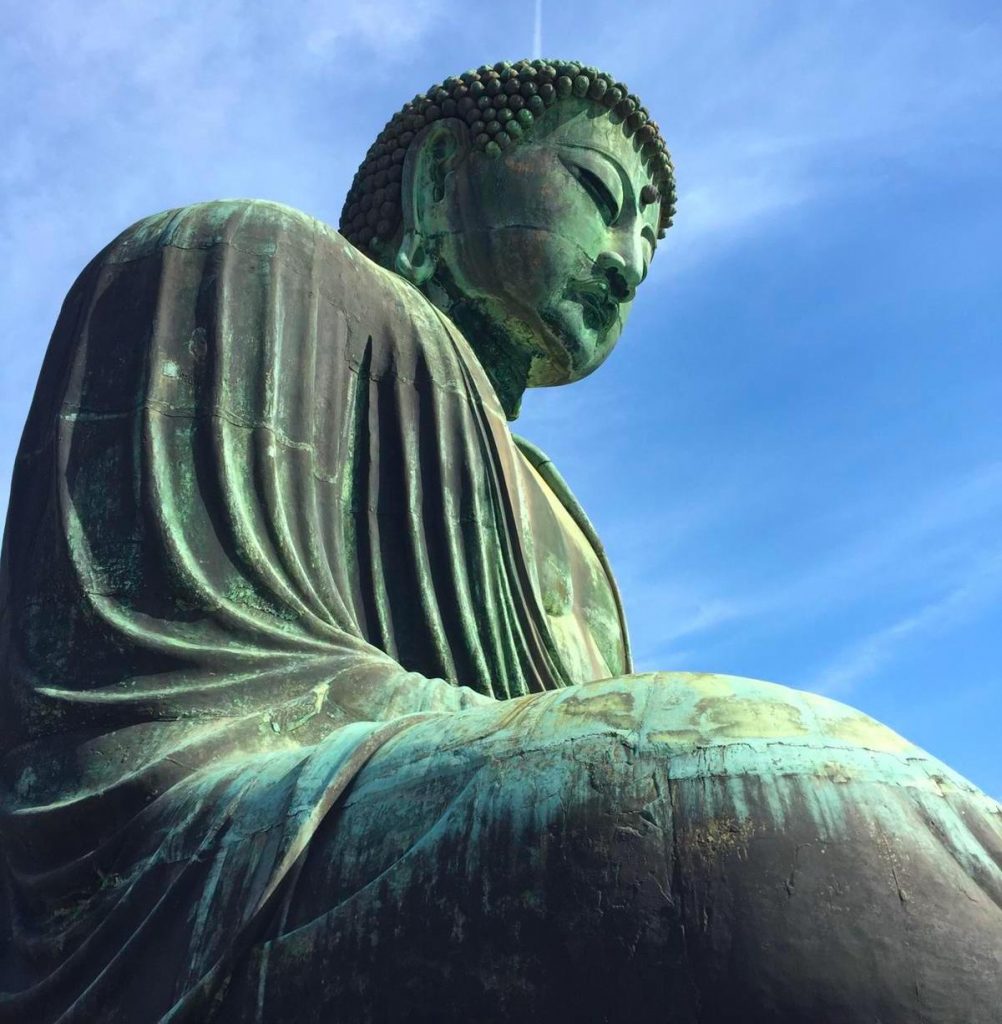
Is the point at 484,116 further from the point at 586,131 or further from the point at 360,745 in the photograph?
the point at 360,745

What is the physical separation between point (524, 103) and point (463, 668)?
2587mm

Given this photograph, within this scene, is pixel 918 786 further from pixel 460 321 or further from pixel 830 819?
pixel 460 321

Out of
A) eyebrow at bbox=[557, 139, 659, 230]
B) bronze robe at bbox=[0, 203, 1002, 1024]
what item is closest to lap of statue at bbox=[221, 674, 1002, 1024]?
bronze robe at bbox=[0, 203, 1002, 1024]

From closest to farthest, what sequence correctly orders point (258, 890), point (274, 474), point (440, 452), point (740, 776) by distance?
point (740, 776)
point (258, 890)
point (274, 474)
point (440, 452)

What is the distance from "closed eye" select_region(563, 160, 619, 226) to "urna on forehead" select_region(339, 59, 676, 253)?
23 centimetres

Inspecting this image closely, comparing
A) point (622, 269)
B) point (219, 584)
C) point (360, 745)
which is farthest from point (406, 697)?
point (622, 269)

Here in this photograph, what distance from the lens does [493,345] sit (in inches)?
271

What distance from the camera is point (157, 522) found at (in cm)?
475

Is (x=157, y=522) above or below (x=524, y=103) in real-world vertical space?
below

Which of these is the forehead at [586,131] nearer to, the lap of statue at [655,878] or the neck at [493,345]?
the neck at [493,345]

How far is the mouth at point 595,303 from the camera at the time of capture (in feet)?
22.3

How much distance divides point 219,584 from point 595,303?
104 inches

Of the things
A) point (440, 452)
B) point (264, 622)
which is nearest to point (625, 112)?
point (440, 452)

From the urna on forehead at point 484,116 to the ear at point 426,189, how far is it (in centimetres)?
5
